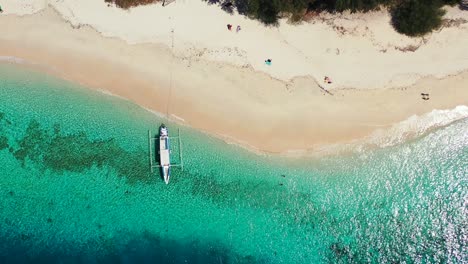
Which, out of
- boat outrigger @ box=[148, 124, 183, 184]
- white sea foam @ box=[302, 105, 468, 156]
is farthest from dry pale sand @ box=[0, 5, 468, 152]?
boat outrigger @ box=[148, 124, 183, 184]

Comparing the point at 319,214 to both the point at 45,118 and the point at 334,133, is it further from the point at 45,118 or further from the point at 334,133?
the point at 45,118

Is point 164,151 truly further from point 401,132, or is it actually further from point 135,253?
point 401,132

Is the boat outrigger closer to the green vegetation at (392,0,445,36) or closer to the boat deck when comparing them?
the boat deck

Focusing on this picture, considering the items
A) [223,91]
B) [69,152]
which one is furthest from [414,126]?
[69,152]

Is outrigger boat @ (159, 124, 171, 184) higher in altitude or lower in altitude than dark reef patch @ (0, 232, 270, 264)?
higher

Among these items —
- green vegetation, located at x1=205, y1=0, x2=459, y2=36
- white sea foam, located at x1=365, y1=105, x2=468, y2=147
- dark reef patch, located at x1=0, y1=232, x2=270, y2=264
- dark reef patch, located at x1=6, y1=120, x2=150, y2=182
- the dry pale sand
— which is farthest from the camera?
dark reef patch, located at x1=6, y1=120, x2=150, y2=182

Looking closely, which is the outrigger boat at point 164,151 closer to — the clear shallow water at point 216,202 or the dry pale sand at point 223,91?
the clear shallow water at point 216,202

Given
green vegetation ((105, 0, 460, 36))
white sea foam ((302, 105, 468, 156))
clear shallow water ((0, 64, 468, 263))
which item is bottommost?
clear shallow water ((0, 64, 468, 263))
